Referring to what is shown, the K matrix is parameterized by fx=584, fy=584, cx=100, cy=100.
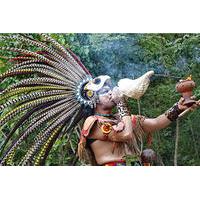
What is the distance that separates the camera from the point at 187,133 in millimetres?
4484

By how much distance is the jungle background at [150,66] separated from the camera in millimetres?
4488

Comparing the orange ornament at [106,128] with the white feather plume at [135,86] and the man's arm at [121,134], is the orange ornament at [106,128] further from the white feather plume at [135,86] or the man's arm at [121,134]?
the white feather plume at [135,86]

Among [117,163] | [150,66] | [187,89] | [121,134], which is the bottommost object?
[117,163]

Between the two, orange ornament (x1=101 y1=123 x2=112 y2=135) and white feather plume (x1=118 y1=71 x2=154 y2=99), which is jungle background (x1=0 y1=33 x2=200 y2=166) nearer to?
white feather plume (x1=118 y1=71 x2=154 y2=99)

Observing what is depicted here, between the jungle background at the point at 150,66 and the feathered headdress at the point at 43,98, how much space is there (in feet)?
0.19

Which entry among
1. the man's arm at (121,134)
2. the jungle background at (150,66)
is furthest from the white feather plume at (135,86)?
the man's arm at (121,134)

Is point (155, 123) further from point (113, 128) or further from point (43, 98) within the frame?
point (43, 98)

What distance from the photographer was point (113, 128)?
4.40 metres

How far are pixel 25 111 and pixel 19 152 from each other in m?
0.32

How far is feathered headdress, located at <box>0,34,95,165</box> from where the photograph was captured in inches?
177

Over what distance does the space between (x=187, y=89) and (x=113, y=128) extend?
0.64 meters

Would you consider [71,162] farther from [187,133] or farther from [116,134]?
[187,133]

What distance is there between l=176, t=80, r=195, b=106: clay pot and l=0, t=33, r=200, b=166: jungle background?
5 centimetres

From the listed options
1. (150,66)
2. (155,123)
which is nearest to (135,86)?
(150,66)
